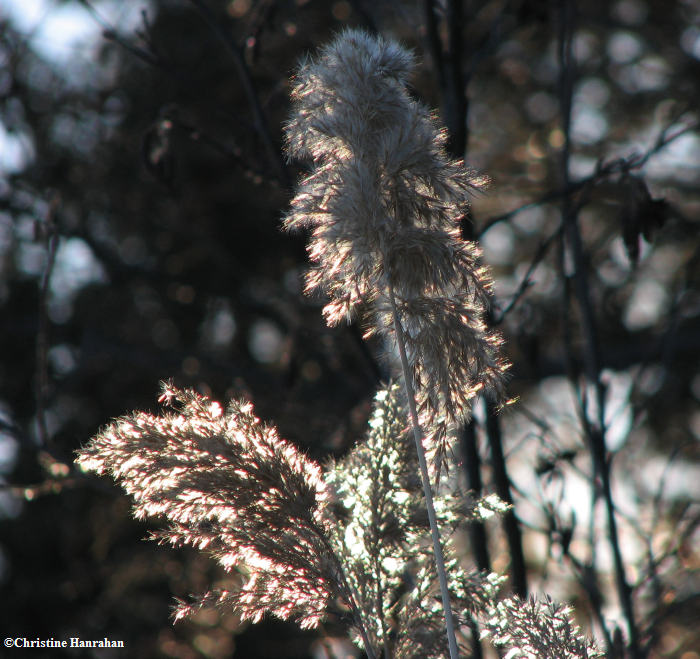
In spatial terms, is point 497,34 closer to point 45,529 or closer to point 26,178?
point 26,178

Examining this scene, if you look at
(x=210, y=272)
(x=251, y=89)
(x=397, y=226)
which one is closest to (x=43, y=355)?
(x=251, y=89)

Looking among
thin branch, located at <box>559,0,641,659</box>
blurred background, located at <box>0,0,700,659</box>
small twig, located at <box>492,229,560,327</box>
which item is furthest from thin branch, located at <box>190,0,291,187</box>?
blurred background, located at <box>0,0,700,659</box>

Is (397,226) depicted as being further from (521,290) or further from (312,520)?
(521,290)

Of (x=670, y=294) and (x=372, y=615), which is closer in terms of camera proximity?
(x=372, y=615)

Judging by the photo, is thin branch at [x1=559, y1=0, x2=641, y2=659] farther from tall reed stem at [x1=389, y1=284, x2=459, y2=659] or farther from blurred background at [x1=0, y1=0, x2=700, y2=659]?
blurred background at [x1=0, y1=0, x2=700, y2=659]

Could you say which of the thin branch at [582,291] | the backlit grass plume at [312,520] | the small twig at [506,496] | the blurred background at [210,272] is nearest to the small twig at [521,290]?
the thin branch at [582,291]

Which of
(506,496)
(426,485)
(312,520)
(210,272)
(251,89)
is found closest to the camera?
(426,485)

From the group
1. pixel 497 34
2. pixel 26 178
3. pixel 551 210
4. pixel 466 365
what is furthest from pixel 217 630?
pixel 466 365

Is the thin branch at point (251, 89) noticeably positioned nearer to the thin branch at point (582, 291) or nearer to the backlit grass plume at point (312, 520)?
the thin branch at point (582, 291)
